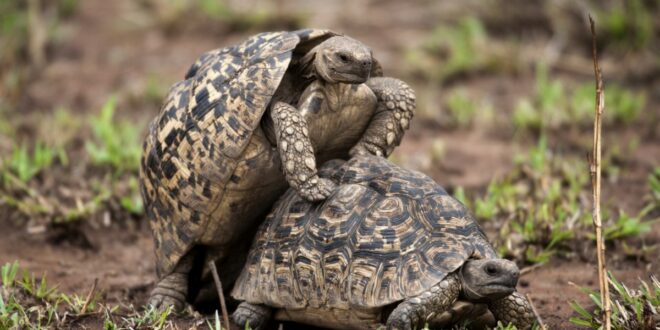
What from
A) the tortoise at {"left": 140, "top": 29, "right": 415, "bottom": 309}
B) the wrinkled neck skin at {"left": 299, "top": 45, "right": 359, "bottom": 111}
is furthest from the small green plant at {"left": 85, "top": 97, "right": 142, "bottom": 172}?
the wrinkled neck skin at {"left": 299, "top": 45, "right": 359, "bottom": 111}

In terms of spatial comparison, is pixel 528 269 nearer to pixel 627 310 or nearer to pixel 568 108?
pixel 627 310

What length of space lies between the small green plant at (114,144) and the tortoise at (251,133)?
6.69 ft

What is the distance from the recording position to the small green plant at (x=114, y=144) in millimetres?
6488

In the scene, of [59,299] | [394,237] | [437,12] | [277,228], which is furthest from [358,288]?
[437,12]

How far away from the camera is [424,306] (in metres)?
3.52

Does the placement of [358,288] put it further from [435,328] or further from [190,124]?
[190,124]

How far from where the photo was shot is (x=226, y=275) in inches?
179

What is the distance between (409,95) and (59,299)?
1.95 meters

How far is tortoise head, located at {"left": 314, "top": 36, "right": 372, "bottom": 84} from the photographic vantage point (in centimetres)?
393

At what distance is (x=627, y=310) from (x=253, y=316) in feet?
5.28

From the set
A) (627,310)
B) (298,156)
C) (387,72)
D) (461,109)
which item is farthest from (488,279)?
(387,72)

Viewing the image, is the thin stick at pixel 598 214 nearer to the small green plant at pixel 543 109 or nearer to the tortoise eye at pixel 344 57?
the tortoise eye at pixel 344 57

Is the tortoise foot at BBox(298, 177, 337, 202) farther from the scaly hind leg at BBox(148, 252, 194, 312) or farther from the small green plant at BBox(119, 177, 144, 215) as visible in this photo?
the small green plant at BBox(119, 177, 144, 215)

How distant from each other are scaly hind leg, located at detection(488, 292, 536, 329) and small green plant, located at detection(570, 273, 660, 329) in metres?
0.23
